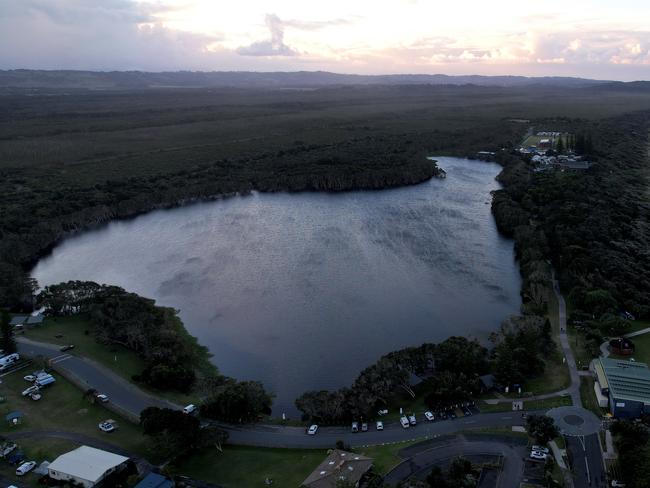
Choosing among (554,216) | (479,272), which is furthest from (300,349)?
(554,216)

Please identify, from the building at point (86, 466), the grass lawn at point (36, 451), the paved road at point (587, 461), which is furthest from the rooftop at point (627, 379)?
the grass lawn at point (36, 451)

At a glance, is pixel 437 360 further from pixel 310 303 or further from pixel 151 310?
pixel 151 310

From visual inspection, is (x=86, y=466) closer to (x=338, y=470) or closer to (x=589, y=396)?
(x=338, y=470)

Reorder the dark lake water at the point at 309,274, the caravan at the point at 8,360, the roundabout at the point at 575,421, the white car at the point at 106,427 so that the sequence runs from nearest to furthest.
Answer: the roundabout at the point at 575,421 → the white car at the point at 106,427 → the caravan at the point at 8,360 → the dark lake water at the point at 309,274

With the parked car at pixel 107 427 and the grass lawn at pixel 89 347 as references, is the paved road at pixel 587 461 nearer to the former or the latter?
the grass lawn at pixel 89 347

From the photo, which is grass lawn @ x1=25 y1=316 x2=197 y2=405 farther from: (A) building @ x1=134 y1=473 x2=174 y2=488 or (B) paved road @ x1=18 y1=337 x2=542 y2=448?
(A) building @ x1=134 y1=473 x2=174 y2=488

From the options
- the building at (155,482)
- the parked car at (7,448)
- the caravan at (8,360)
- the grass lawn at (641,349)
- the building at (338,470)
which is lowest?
the parked car at (7,448)
